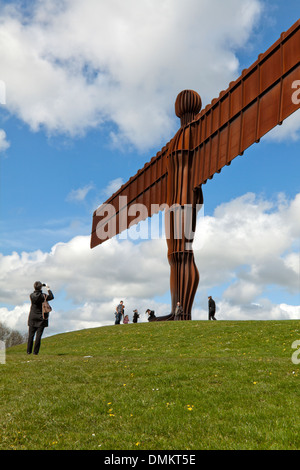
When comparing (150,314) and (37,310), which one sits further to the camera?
(150,314)

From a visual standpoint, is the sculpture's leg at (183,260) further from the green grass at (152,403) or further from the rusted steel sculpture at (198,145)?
the green grass at (152,403)

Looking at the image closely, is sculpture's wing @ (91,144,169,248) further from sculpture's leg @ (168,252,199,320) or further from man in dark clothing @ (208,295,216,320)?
man in dark clothing @ (208,295,216,320)

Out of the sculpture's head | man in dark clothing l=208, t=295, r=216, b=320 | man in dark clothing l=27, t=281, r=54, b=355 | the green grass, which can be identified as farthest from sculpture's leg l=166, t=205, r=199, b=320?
man in dark clothing l=27, t=281, r=54, b=355

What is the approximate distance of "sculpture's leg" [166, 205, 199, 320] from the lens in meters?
27.0

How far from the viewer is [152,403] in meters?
8.14

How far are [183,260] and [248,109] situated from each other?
395 inches

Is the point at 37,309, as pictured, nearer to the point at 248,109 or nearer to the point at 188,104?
the point at 248,109

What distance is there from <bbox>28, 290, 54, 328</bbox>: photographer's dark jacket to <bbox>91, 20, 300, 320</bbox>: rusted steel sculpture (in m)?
13.2

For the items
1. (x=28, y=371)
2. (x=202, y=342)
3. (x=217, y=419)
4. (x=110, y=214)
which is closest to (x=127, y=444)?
(x=217, y=419)

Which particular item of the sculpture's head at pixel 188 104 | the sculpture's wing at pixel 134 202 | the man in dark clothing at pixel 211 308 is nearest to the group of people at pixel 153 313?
the man in dark clothing at pixel 211 308

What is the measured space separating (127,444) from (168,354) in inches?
329

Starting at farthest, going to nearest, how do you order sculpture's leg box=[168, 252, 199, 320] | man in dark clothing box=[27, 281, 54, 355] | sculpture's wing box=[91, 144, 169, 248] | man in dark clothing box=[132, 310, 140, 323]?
man in dark clothing box=[132, 310, 140, 323]
sculpture's wing box=[91, 144, 169, 248]
sculpture's leg box=[168, 252, 199, 320]
man in dark clothing box=[27, 281, 54, 355]

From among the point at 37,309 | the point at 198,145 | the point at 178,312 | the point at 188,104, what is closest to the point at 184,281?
the point at 178,312

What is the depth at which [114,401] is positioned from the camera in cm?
834
